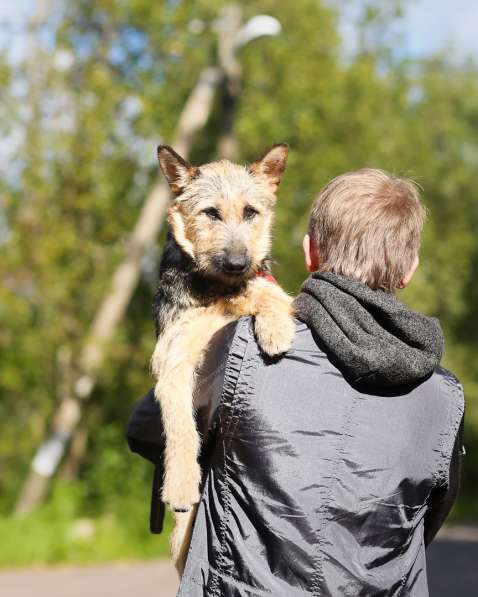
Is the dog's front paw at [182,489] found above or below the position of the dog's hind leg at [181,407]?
below

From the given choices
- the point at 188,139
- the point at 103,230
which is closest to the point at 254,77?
the point at 188,139

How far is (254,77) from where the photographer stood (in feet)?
43.7

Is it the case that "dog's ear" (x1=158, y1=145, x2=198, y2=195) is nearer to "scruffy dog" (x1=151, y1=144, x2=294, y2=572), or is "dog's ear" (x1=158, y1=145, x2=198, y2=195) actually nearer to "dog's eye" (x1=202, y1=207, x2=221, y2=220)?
"scruffy dog" (x1=151, y1=144, x2=294, y2=572)

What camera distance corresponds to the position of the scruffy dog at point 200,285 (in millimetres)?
3027

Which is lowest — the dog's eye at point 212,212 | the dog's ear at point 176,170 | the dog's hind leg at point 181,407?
the dog's hind leg at point 181,407

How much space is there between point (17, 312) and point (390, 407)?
8680mm

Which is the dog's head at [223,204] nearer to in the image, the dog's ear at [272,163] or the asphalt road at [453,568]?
the dog's ear at [272,163]

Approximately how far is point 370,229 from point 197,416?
78cm

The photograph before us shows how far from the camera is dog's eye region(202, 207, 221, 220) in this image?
4.26 metres

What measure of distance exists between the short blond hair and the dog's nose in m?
1.03

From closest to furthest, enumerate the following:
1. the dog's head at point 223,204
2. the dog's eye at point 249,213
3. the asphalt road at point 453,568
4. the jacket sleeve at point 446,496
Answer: the jacket sleeve at point 446,496, the dog's head at point 223,204, the dog's eye at point 249,213, the asphalt road at point 453,568

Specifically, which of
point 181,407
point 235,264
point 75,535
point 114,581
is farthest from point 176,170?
point 75,535

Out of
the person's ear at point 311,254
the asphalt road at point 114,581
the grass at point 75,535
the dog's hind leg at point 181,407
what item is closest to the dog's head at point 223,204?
the dog's hind leg at point 181,407

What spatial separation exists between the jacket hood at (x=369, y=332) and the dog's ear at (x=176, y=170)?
1.88m
